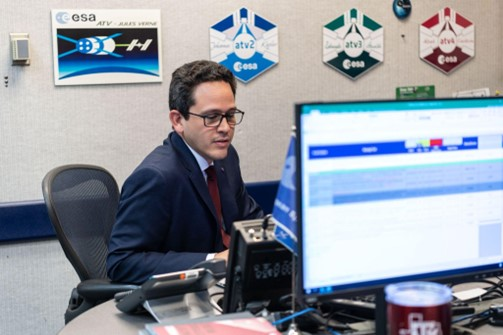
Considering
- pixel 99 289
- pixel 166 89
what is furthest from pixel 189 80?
pixel 166 89

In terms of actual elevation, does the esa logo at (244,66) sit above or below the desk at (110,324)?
above

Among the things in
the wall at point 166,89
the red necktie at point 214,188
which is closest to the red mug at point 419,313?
the red necktie at point 214,188

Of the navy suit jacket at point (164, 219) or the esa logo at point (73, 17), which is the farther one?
the esa logo at point (73, 17)

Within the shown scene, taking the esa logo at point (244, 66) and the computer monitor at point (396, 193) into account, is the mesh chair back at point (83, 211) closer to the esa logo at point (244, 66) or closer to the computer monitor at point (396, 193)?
the esa logo at point (244, 66)

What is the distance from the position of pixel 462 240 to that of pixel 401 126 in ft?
0.89

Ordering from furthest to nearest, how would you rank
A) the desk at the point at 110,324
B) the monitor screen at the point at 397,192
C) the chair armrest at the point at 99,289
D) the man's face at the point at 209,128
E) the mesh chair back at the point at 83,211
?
the mesh chair back at the point at 83,211
the man's face at the point at 209,128
the chair armrest at the point at 99,289
the desk at the point at 110,324
the monitor screen at the point at 397,192

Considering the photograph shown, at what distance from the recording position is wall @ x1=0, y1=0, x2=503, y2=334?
3246 millimetres

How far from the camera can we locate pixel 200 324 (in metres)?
1.44

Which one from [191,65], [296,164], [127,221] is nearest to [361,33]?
[191,65]

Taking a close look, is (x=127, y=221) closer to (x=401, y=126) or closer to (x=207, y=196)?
(x=207, y=196)

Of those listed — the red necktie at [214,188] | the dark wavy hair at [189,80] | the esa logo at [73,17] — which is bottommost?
the red necktie at [214,188]

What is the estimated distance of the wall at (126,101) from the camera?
3.25m

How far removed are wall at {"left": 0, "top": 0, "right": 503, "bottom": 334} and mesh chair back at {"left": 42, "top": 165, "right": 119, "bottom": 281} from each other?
65 centimetres

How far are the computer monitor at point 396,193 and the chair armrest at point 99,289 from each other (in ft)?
3.28
